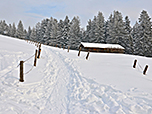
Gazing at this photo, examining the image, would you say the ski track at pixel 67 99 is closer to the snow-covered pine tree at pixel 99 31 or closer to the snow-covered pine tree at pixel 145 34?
the snow-covered pine tree at pixel 145 34

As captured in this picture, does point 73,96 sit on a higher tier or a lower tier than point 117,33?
lower

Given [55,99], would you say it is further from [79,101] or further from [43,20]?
[43,20]

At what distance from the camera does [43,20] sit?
55875mm

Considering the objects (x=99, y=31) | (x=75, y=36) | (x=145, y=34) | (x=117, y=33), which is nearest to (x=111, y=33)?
(x=117, y=33)

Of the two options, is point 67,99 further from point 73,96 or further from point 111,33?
point 111,33

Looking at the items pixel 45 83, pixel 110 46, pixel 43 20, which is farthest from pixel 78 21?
pixel 45 83

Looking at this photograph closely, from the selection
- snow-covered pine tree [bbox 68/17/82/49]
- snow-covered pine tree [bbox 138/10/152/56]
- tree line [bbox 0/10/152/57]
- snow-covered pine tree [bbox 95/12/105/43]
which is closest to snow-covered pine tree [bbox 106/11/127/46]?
tree line [bbox 0/10/152/57]

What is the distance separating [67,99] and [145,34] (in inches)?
1389

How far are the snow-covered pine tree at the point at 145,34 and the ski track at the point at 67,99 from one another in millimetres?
31842

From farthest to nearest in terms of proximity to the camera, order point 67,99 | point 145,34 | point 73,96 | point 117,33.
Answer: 1. point 117,33
2. point 145,34
3. point 73,96
4. point 67,99

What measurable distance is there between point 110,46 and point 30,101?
2854 cm

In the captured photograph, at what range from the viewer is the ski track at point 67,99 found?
13.4ft

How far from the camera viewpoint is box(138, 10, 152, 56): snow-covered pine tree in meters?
31.8

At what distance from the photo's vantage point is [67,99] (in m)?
4.89
